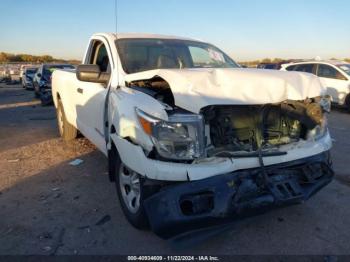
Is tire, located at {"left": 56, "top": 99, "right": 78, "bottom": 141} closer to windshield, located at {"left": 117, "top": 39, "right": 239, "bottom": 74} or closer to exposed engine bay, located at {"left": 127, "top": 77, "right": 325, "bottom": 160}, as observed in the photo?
windshield, located at {"left": 117, "top": 39, "right": 239, "bottom": 74}

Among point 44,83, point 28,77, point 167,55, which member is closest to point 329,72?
point 167,55

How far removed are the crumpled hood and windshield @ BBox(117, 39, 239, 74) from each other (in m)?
1.09

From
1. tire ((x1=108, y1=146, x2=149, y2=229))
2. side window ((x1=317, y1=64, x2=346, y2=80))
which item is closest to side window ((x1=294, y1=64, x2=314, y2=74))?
side window ((x1=317, y1=64, x2=346, y2=80))

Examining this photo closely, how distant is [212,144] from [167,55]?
2.05 metres

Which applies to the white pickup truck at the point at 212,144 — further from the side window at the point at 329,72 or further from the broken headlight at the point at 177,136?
the side window at the point at 329,72

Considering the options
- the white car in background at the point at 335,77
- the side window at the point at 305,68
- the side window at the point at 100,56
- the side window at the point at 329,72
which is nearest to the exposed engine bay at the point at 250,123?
the side window at the point at 100,56

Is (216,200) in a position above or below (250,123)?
below

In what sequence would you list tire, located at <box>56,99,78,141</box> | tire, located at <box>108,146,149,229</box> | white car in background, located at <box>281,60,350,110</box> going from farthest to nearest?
1. white car in background, located at <box>281,60,350,110</box>
2. tire, located at <box>56,99,78,141</box>
3. tire, located at <box>108,146,149,229</box>

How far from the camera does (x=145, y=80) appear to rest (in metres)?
3.57

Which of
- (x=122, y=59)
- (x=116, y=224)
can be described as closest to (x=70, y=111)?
(x=122, y=59)

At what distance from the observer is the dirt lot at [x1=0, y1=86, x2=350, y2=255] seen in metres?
3.01

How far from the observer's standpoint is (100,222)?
3488 millimetres

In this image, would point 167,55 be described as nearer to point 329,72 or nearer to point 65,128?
point 65,128

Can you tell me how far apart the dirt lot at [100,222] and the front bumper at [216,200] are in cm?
24
